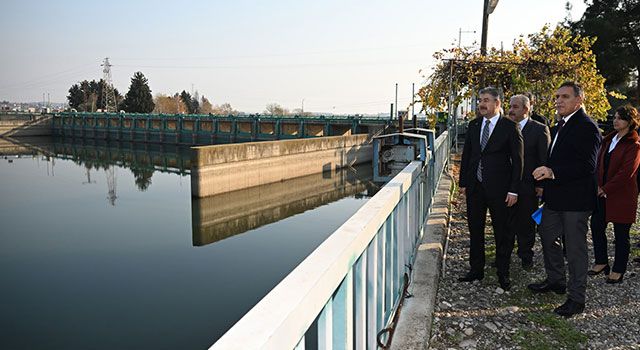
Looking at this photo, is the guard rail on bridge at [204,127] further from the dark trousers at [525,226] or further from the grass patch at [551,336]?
the grass patch at [551,336]

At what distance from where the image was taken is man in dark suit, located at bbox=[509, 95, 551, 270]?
425cm

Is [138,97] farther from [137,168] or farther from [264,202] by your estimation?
[264,202]

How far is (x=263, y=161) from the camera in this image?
2188cm

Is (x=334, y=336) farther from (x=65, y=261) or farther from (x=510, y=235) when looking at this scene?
(x=65, y=261)

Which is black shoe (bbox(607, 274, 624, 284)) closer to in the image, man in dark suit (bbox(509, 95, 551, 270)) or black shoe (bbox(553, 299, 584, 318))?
man in dark suit (bbox(509, 95, 551, 270))

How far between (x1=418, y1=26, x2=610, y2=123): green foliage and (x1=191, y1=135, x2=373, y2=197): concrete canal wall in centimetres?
1123

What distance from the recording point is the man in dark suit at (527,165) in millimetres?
4254

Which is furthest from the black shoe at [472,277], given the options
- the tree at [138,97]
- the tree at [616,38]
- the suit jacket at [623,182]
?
the tree at [138,97]

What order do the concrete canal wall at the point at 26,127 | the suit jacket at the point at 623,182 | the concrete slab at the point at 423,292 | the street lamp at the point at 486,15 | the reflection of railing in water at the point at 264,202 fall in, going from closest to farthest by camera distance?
the concrete slab at the point at 423,292 < the suit jacket at the point at 623,182 < the street lamp at the point at 486,15 < the reflection of railing in water at the point at 264,202 < the concrete canal wall at the point at 26,127

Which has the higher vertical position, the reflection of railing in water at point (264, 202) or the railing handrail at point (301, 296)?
the railing handrail at point (301, 296)

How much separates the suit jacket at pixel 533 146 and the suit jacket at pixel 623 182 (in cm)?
56

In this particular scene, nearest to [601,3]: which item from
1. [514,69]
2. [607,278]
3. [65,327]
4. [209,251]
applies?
[514,69]

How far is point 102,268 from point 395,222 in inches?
340

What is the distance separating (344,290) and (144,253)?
33.2ft
